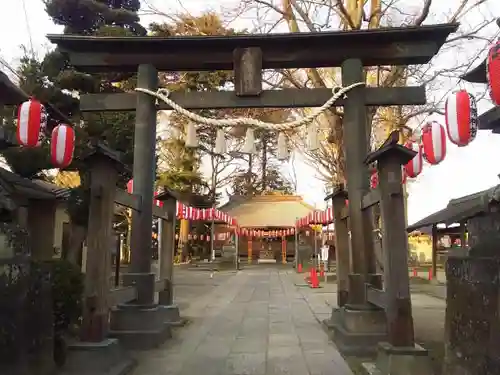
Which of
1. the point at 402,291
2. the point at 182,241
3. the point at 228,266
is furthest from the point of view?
the point at 182,241

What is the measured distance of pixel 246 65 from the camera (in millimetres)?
7035

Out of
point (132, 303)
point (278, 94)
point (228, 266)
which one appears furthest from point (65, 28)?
point (228, 266)

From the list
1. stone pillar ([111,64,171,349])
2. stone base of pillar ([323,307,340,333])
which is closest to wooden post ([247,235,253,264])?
stone base of pillar ([323,307,340,333])

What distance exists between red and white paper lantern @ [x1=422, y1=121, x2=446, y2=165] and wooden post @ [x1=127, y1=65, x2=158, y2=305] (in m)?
5.33

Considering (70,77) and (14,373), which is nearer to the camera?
(14,373)

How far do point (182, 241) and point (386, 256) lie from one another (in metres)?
27.2

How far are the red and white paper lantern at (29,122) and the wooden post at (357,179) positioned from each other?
518 cm

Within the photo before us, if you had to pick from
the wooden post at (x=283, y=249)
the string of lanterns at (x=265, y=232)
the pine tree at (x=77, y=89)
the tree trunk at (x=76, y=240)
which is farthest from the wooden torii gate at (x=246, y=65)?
the wooden post at (x=283, y=249)

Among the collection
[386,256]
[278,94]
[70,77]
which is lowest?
[386,256]

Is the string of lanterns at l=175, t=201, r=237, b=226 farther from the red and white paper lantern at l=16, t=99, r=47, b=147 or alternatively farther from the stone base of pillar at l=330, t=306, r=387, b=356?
the stone base of pillar at l=330, t=306, r=387, b=356

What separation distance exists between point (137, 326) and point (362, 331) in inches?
121

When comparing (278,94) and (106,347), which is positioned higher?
(278,94)

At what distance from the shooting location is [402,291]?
4.86 metres

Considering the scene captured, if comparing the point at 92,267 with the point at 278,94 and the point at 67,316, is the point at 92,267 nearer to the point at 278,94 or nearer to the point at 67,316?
the point at 67,316
